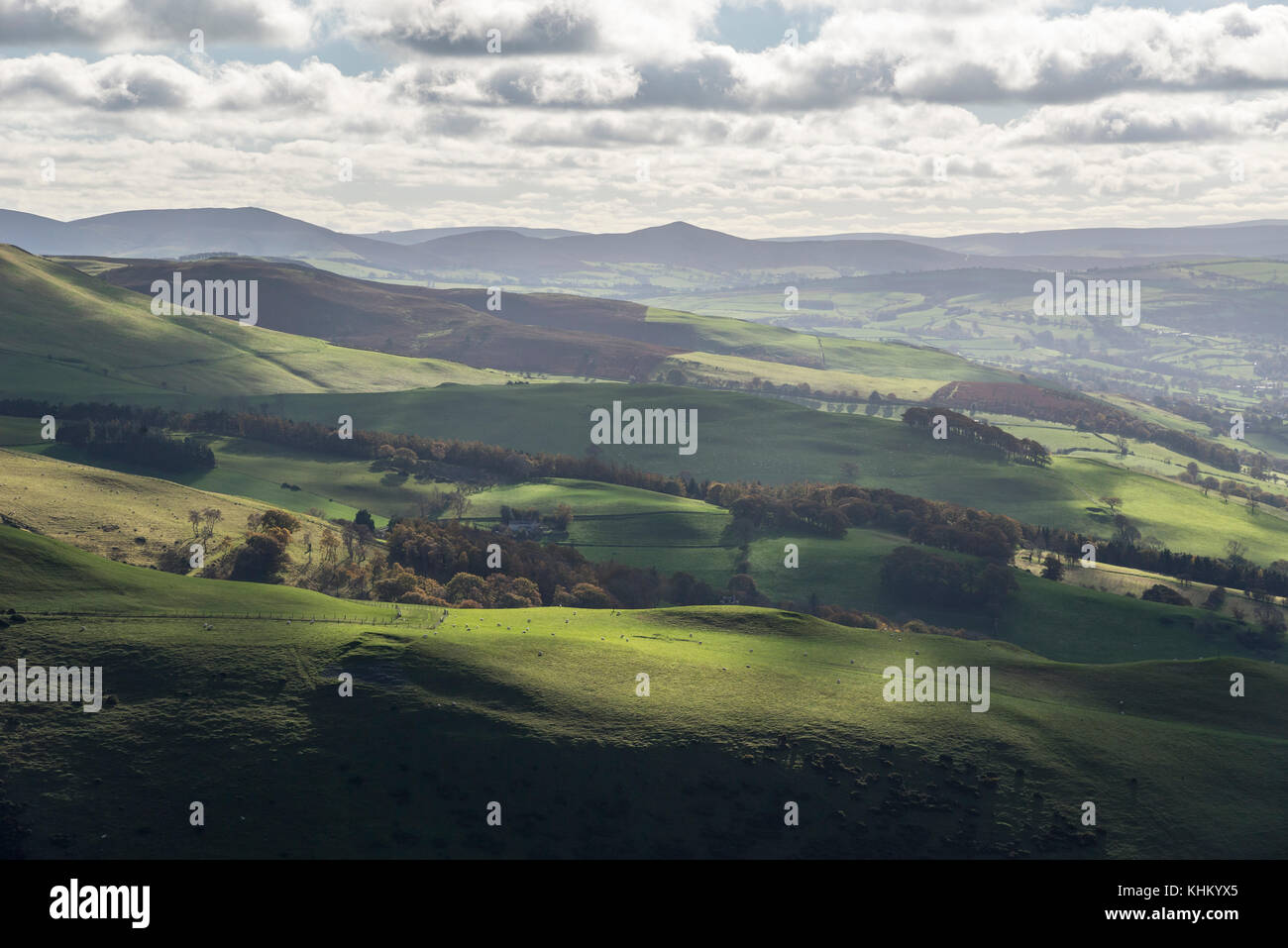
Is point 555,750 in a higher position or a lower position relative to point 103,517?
lower

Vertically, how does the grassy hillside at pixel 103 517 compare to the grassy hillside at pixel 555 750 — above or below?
above

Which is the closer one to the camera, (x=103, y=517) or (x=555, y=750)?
(x=555, y=750)

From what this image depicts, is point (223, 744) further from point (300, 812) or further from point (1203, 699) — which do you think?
point (1203, 699)

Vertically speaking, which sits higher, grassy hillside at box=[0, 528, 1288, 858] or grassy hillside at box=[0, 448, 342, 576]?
grassy hillside at box=[0, 448, 342, 576]
